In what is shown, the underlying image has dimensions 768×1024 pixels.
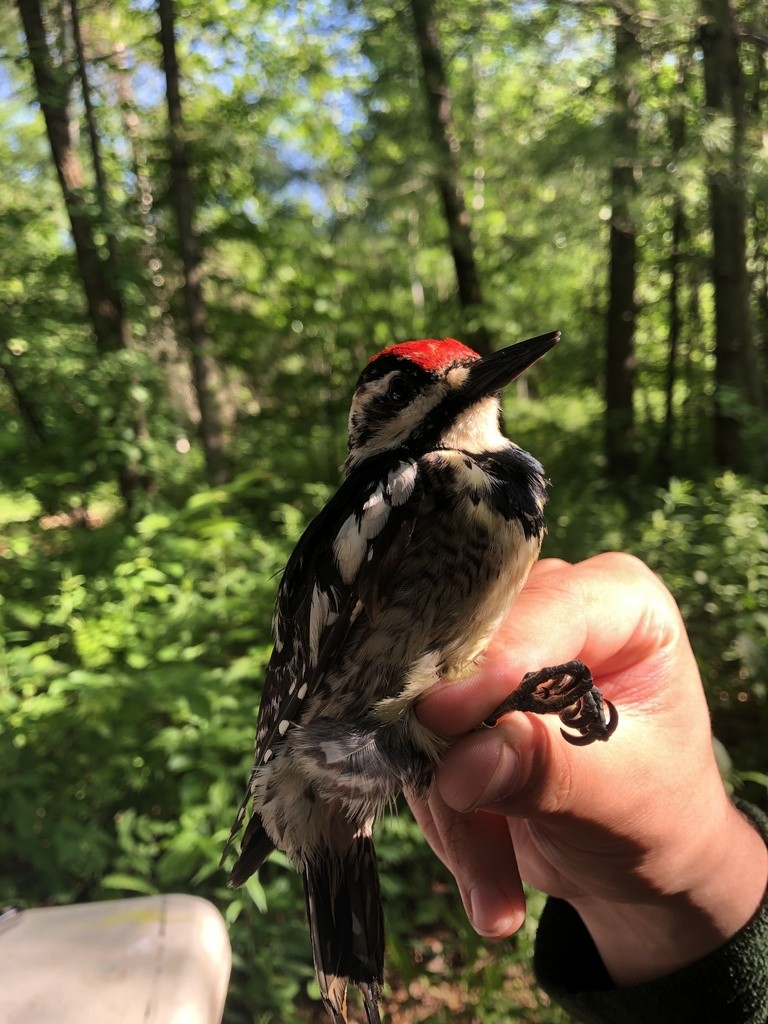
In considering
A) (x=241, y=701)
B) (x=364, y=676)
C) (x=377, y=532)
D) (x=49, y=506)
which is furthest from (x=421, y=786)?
(x=49, y=506)

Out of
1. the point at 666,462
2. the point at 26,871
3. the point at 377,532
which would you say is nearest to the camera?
the point at 377,532

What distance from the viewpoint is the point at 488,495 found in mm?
1321

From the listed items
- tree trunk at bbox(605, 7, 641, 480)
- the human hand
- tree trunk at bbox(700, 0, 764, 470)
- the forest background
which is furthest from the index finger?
tree trunk at bbox(605, 7, 641, 480)

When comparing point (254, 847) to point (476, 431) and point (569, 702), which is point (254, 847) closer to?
point (569, 702)

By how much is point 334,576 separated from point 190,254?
15.5ft

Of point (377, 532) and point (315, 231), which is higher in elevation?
point (315, 231)

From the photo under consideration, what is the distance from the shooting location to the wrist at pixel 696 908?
140cm

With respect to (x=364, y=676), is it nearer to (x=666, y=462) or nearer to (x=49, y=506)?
(x=49, y=506)

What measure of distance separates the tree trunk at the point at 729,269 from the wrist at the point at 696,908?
4108 millimetres

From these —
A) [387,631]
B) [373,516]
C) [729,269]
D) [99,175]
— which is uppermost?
A: [99,175]

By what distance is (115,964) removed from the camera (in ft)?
3.71

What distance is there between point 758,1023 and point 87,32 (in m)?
8.71

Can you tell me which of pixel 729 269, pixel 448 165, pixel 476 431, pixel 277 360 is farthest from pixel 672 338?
pixel 476 431

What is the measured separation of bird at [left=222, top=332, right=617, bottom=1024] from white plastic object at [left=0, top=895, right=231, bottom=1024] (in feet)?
0.80
